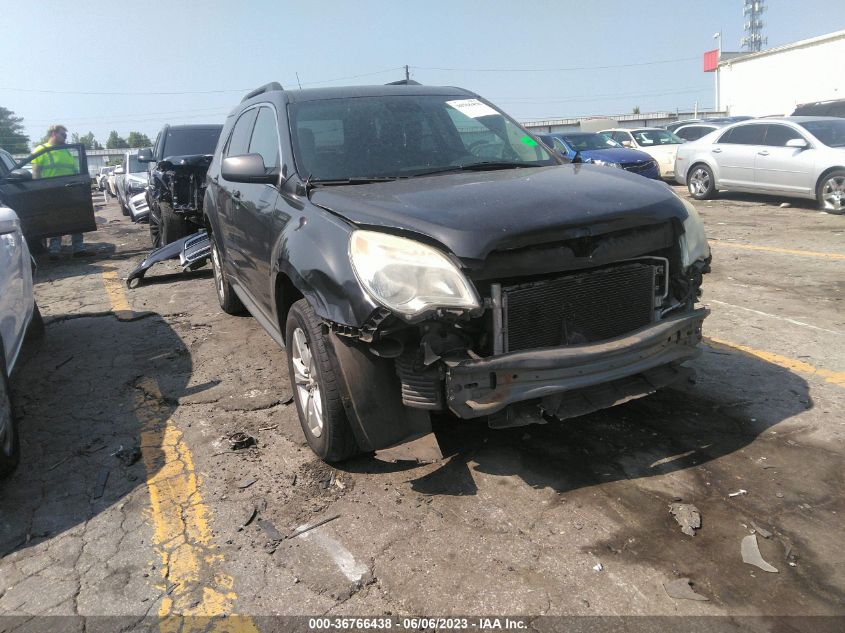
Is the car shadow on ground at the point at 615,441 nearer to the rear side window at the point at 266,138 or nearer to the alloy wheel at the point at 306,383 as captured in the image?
the alloy wheel at the point at 306,383

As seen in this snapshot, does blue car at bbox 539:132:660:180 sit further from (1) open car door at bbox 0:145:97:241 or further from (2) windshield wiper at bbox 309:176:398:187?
(2) windshield wiper at bbox 309:176:398:187

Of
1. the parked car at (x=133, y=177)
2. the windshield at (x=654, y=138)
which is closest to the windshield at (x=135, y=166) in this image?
the parked car at (x=133, y=177)

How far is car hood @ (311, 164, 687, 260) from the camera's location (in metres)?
2.92

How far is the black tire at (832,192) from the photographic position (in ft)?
36.7

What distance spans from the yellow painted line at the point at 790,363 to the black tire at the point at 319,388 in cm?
299

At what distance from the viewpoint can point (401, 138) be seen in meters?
4.17

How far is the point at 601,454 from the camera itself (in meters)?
3.47

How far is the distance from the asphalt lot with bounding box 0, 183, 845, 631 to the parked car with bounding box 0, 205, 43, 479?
0.21m

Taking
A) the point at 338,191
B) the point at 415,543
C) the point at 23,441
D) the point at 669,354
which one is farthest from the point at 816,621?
the point at 23,441

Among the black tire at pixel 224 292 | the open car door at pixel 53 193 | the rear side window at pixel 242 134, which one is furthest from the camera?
the open car door at pixel 53 193

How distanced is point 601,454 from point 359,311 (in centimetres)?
151

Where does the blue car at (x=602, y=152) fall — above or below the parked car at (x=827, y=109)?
below

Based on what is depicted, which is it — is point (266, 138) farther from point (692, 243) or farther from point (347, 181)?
point (692, 243)

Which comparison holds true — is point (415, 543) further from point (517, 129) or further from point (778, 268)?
point (778, 268)
